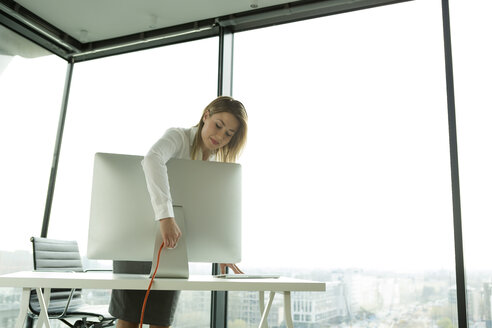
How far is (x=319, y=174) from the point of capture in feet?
10.2

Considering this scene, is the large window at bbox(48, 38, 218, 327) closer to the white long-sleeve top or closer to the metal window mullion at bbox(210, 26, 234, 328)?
the metal window mullion at bbox(210, 26, 234, 328)

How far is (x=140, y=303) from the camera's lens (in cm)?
166

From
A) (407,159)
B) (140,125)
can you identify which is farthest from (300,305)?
(140,125)

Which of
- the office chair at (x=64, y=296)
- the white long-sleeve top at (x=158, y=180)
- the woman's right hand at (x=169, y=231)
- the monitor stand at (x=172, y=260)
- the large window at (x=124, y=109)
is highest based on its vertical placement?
the large window at (x=124, y=109)

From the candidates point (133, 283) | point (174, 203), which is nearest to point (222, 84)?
point (174, 203)

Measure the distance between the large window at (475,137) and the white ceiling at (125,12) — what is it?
52.3 inches

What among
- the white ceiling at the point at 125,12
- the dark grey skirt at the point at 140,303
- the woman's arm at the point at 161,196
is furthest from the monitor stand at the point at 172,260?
the white ceiling at the point at 125,12

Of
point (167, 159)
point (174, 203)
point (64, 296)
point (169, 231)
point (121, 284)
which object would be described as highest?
point (167, 159)

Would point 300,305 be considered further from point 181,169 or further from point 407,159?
point 181,169

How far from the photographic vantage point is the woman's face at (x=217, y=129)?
1.84 meters

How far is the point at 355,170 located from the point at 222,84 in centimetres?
125

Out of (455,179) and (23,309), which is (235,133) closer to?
(23,309)

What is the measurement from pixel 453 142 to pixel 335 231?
95 centimetres

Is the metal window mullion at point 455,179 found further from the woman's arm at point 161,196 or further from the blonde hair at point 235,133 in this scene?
the woman's arm at point 161,196
